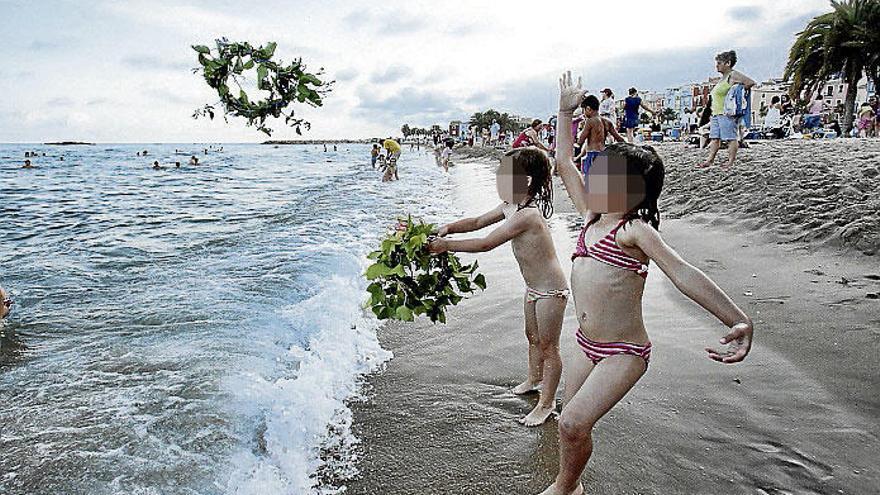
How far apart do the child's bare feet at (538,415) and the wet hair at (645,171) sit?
1.62 m

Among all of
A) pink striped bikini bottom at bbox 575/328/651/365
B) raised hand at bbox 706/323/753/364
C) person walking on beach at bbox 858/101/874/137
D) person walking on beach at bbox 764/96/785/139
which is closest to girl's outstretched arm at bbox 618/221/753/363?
raised hand at bbox 706/323/753/364

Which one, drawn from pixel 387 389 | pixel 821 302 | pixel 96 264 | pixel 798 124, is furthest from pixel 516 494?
pixel 798 124

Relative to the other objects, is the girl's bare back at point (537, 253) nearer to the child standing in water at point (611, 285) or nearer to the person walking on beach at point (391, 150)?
the child standing in water at point (611, 285)

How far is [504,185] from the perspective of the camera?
3670 mm

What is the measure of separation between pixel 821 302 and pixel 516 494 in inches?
144

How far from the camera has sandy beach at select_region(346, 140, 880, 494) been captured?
9.77 ft

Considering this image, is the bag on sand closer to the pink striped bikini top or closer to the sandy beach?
the sandy beach

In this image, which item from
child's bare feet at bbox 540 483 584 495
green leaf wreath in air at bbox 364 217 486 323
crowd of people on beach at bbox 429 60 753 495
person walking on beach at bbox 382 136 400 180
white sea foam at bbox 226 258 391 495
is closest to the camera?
crowd of people on beach at bbox 429 60 753 495

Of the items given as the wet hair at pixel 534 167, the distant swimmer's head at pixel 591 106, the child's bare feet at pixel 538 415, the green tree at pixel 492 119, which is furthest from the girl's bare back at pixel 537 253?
the green tree at pixel 492 119

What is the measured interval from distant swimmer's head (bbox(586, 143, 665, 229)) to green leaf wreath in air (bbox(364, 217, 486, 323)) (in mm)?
1250

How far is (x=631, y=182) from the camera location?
247cm

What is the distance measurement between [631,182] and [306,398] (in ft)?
8.99

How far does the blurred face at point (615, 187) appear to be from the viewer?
2.47 metres

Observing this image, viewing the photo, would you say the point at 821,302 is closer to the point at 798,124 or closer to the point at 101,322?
the point at 101,322
